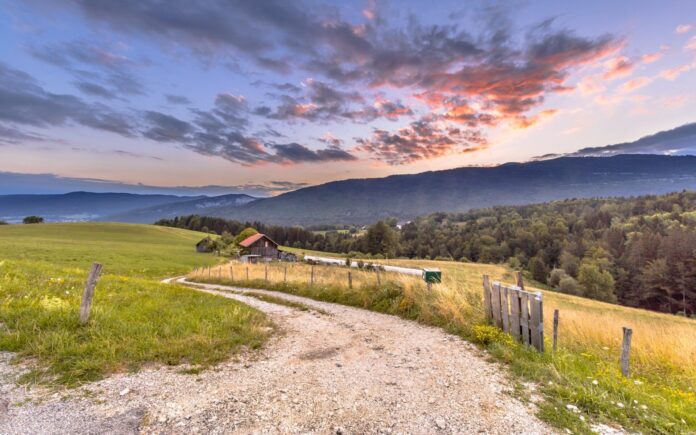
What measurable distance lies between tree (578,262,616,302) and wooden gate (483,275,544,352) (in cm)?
6749

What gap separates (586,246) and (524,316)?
320 ft

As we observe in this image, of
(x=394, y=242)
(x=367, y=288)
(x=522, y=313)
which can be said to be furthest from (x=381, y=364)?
(x=394, y=242)

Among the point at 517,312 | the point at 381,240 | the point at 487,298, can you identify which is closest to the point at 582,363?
the point at 517,312

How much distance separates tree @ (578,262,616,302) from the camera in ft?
200

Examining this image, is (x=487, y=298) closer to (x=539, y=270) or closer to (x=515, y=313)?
(x=515, y=313)

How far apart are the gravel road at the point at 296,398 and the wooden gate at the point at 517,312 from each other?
1409 millimetres

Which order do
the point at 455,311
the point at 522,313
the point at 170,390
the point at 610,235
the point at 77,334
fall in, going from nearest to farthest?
the point at 170,390 → the point at 77,334 → the point at 522,313 → the point at 455,311 → the point at 610,235

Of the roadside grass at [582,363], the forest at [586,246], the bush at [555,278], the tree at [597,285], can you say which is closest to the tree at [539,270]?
the forest at [586,246]

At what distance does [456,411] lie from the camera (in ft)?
17.7

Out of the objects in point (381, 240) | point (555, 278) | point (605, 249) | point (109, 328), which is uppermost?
point (109, 328)

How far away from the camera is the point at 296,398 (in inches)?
232

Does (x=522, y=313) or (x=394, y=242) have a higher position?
(x=522, y=313)

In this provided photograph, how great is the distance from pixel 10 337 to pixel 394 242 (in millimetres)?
85433

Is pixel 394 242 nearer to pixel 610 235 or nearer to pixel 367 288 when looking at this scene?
pixel 610 235
